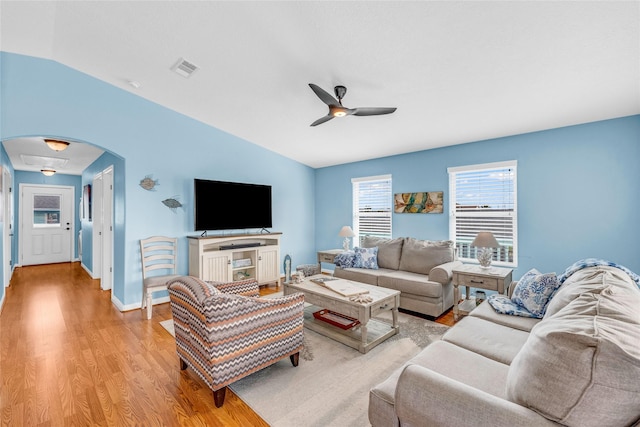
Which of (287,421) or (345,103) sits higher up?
(345,103)

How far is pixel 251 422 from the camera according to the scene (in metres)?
1.87

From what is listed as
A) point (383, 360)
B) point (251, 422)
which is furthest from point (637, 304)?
point (251, 422)

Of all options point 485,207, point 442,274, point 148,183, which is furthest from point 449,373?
point 148,183

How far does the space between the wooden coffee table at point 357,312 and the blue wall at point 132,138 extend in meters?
2.37

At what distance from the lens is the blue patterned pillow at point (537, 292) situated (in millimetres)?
2373

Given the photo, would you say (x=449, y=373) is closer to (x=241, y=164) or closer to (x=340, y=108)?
(x=340, y=108)

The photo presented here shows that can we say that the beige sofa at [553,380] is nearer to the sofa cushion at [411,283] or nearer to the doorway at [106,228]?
the sofa cushion at [411,283]

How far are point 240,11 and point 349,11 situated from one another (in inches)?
36.4

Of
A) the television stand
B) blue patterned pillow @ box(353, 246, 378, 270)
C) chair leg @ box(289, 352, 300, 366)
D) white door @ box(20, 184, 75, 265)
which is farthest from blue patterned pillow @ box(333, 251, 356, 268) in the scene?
white door @ box(20, 184, 75, 265)

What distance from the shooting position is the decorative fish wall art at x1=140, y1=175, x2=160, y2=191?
4131 mm

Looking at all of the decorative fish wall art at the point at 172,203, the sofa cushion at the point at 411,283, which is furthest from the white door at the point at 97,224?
the sofa cushion at the point at 411,283

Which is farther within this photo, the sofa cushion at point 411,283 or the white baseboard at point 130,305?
the white baseboard at point 130,305

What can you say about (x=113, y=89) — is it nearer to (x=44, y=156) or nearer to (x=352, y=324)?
(x=44, y=156)

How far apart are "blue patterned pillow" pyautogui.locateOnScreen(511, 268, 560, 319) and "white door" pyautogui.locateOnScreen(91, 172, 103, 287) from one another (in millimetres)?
6560
